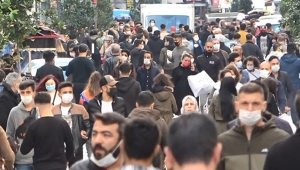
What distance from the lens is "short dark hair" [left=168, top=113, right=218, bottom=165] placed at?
387 centimetres

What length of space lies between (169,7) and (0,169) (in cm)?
3291

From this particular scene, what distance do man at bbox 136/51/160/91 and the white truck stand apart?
78.0ft

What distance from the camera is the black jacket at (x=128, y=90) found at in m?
14.2

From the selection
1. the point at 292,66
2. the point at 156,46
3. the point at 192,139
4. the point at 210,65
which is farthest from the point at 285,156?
the point at 156,46

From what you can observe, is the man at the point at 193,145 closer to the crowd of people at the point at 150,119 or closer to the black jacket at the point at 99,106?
the crowd of people at the point at 150,119

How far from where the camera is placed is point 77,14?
107ft

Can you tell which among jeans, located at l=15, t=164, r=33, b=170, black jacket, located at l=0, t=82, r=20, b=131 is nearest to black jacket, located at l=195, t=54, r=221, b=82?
black jacket, located at l=0, t=82, r=20, b=131

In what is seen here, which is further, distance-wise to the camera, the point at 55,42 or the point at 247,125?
the point at 55,42

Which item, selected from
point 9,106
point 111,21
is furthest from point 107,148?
point 111,21

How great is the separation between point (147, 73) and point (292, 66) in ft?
8.94

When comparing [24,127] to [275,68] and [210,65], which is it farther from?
[210,65]

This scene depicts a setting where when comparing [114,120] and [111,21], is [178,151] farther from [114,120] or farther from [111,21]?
[111,21]

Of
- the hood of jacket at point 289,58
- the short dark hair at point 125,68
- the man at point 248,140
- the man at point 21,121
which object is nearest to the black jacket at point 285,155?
the man at point 248,140

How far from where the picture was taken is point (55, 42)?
22.5 metres
